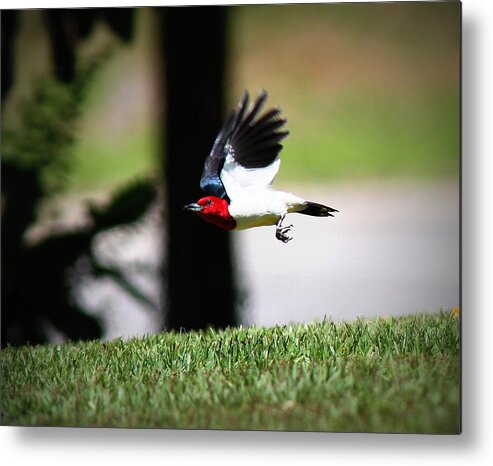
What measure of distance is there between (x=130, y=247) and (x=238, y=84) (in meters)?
0.57

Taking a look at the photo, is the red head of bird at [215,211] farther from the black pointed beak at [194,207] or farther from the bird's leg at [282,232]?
the bird's leg at [282,232]

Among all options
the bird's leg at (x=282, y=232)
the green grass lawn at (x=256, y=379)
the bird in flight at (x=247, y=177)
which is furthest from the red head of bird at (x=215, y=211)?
the green grass lawn at (x=256, y=379)

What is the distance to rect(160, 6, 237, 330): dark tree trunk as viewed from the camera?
2.65 metres

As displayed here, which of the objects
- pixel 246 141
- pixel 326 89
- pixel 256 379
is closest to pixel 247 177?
pixel 246 141

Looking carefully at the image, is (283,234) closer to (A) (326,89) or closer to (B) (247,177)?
(B) (247,177)

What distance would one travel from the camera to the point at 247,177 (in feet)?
8.68

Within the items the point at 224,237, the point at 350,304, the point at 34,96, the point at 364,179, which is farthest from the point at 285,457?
the point at 34,96

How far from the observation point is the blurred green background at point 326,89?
8.33 ft

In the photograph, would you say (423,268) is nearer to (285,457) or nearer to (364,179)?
(364,179)

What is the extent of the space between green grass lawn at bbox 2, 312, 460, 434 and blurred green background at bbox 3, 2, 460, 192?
1.51 ft

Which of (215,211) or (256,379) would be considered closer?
(256,379)

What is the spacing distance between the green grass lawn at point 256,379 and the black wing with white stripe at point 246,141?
469mm

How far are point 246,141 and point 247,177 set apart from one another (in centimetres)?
10

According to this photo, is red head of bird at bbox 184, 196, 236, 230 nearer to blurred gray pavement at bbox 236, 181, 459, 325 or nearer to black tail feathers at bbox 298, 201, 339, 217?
blurred gray pavement at bbox 236, 181, 459, 325
